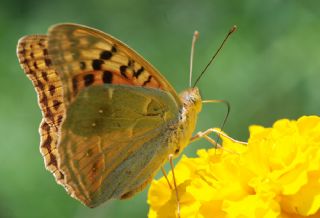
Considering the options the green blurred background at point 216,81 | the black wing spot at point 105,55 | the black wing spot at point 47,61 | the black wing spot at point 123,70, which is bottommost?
the green blurred background at point 216,81

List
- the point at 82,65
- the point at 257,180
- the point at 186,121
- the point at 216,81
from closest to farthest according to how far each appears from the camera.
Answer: the point at 257,180
the point at 82,65
the point at 186,121
the point at 216,81

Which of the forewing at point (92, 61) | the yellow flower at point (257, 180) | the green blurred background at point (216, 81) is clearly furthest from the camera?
the green blurred background at point (216, 81)

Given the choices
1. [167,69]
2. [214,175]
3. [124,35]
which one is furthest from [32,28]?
[214,175]

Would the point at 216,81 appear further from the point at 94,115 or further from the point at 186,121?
the point at 94,115

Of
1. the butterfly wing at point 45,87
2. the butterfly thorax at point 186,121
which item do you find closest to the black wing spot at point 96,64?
the butterfly wing at point 45,87

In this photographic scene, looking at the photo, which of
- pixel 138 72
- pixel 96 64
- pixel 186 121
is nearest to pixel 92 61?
pixel 96 64

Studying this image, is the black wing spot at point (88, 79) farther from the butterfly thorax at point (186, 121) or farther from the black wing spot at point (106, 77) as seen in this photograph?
the butterfly thorax at point (186, 121)
